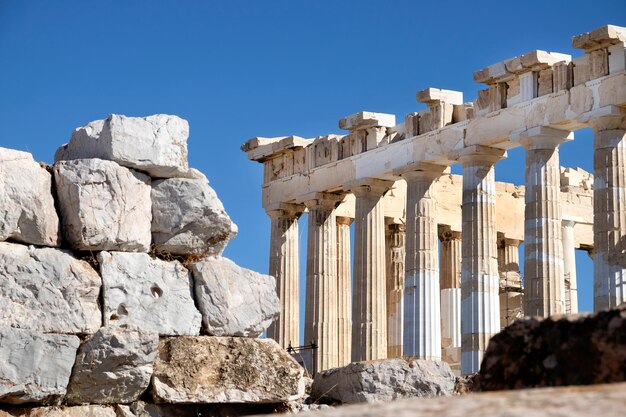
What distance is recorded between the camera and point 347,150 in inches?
1345

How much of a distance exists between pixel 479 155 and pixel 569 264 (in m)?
11.5

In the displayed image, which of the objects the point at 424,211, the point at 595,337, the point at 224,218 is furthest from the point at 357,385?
the point at 424,211

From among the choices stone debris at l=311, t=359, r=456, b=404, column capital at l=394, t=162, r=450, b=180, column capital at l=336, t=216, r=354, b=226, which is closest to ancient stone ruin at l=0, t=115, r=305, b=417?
stone debris at l=311, t=359, r=456, b=404

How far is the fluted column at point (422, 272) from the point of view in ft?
103

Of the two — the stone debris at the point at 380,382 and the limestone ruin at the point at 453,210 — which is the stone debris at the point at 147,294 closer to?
the stone debris at the point at 380,382

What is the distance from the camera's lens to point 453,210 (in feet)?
128

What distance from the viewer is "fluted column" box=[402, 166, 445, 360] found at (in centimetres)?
3152

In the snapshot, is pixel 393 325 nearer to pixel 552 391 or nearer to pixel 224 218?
pixel 224 218

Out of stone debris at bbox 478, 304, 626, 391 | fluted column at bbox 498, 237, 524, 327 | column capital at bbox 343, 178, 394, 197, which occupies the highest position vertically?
column capital at bbox 343, 178, 394, 197

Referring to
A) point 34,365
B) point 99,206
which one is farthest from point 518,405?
point 99,206

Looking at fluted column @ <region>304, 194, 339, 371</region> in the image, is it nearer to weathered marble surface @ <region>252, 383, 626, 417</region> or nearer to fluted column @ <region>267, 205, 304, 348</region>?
fluted column @ <region>267, 205, 304, 348</region>

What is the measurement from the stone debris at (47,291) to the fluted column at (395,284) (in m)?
27.1

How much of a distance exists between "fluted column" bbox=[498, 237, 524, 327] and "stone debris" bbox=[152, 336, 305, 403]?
28671 millimetres

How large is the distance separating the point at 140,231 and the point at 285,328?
25273 millimetres
